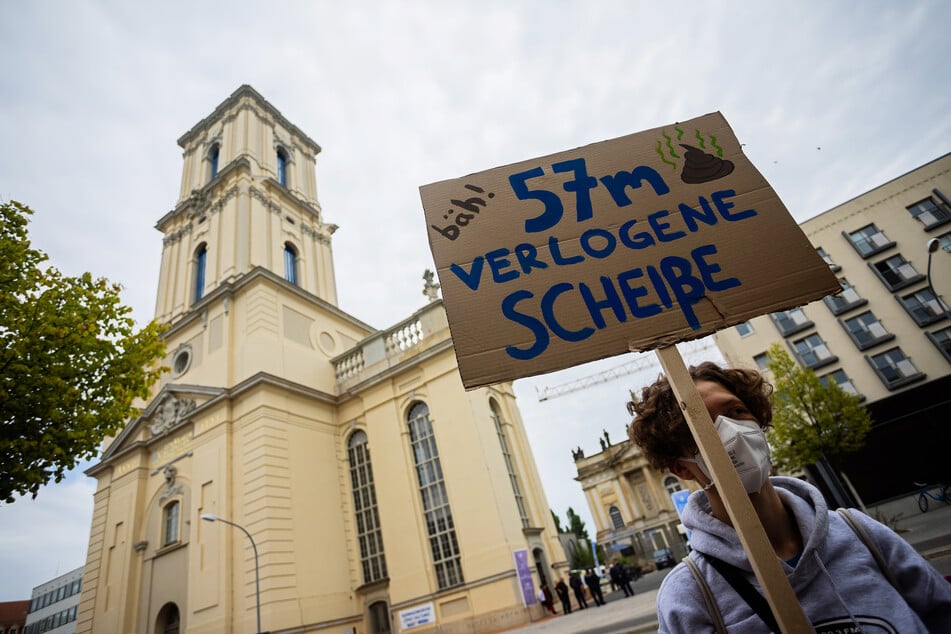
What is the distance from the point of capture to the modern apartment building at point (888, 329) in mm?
24094

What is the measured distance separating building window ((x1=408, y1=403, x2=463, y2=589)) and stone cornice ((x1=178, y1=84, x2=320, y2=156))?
24.1m

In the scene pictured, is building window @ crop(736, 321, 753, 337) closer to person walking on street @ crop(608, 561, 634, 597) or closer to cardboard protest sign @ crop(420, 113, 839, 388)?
person walking on street @ crop(608, 561, 634, 597)

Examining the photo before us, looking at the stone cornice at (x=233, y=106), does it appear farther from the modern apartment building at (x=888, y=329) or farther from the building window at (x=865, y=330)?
the building window at (x=865, y=330)

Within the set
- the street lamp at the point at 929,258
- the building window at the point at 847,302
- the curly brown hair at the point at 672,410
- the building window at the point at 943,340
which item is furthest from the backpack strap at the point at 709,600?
the building window at the point at 847,302

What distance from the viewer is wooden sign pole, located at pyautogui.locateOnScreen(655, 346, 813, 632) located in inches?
60.6

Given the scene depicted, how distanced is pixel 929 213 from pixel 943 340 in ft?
26.4

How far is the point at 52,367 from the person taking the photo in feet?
30.1

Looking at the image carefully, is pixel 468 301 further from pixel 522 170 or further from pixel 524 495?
pixel 524 495

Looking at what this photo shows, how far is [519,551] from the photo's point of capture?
613 inches

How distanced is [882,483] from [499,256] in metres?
31.2

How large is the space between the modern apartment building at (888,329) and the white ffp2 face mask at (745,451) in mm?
26484

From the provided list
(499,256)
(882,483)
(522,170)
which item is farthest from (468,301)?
(882,483)

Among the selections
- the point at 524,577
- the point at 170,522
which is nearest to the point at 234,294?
the point at 170,522

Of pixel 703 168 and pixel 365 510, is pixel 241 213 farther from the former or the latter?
pixel 703 168
